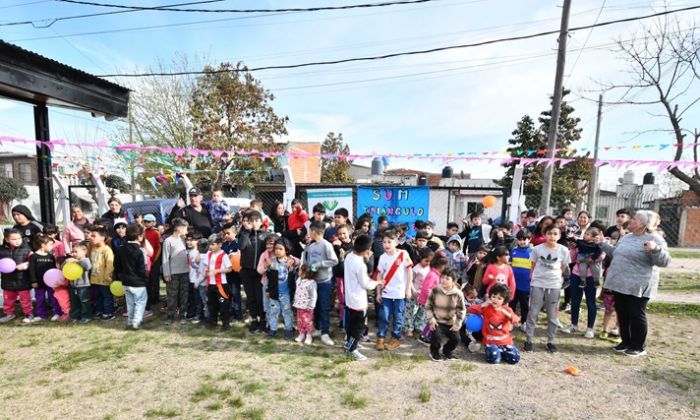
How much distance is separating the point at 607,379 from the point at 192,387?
446cm

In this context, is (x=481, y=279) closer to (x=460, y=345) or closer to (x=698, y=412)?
(x=460, y=345)

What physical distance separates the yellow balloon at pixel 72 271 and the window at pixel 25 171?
3737 cm

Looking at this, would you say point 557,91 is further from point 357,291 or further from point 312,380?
point 312,380

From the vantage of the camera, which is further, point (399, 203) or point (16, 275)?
point (399, 203)

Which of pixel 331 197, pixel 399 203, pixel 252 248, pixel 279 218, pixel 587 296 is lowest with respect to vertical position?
pixel 587 296

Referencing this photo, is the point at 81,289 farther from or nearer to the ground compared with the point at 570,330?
farther from the ground

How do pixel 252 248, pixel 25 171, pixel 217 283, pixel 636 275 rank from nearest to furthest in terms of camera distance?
pixel 636 275
pixel 252 248
pixel 217 283
pixel 25 171

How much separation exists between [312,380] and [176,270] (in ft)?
9.69

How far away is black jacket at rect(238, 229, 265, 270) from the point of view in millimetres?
4902

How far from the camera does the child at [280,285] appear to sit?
4746 mm

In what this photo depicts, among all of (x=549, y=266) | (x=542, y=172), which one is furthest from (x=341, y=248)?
(x=542, y=172)

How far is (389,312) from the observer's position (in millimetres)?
4641

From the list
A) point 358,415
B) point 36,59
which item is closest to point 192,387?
point 358,415

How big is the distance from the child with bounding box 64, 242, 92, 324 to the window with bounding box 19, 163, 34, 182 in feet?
121
